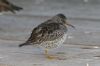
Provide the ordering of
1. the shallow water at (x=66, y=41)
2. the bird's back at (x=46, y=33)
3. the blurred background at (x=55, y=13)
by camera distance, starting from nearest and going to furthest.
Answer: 1. the shallow water at (x=66, y=41)
2. the bird's back at (x=46, y=33)
3. the blurred background at (x=55, y=13)

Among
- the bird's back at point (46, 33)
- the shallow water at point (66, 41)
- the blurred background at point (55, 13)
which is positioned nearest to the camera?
the shallow water at point (66, 41)

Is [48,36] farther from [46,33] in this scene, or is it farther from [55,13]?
[55,13]

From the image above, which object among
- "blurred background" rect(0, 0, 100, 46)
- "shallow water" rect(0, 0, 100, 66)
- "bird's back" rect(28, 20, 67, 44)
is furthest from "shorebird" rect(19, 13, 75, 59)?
"blurred background" rect(0, 0, 100, 46)

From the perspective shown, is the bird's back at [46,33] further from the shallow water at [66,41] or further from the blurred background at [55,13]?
the blurred background at [55,13]

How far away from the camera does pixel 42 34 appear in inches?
373

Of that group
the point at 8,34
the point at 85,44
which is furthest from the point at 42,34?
the point at 8,34

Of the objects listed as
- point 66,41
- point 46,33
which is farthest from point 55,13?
point 46,33

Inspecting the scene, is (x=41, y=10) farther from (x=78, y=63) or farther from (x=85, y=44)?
(x=78, y=63)

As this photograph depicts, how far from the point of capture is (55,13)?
58.4ft

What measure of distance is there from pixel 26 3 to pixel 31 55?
1135 centimetres

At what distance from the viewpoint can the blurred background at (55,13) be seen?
12596 mm

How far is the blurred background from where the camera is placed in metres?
12.6

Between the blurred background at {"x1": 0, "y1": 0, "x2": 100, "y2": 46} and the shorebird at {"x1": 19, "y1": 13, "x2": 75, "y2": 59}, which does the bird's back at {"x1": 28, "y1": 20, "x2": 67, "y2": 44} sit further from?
the blurred background at {"x1": 0, "y1": 0, "x2": 100, "y2": 46}

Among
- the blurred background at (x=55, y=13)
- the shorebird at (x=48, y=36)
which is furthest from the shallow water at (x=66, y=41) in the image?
the shorebird at (x=48, y=36)
